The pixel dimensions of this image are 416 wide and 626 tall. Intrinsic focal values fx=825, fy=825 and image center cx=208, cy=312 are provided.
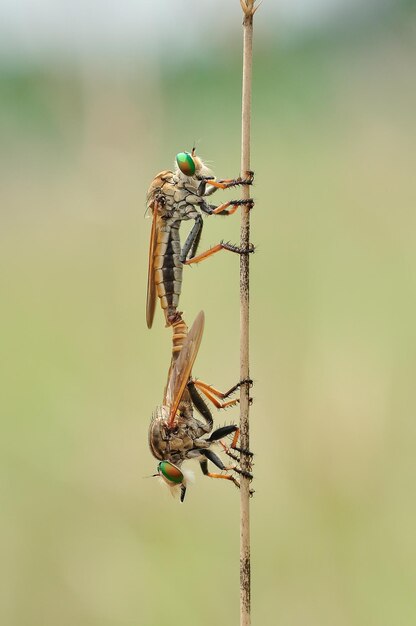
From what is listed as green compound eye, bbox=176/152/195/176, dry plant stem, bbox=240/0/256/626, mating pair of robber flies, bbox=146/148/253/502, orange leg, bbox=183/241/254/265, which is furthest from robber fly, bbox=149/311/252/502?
green compound eye, bbox=176/152/195/176

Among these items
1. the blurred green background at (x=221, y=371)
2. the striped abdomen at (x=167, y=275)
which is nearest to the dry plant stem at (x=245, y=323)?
the striped abdomen at (x=167, y=275)

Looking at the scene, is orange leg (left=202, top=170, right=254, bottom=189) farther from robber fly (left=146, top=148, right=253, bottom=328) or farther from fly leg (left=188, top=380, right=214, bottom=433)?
fly leg (left=188, top=380, right=214, bottom=433)

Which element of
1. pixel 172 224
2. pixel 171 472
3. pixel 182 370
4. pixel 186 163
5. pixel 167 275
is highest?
pixel 186 163

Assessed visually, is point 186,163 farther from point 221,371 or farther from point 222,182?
point 221,371

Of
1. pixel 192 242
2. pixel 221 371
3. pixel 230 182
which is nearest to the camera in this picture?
pixel 230 182

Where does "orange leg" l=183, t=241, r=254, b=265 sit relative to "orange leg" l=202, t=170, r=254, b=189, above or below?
below

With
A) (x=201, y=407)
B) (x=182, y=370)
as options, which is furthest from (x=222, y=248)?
(x=201, y=407)
